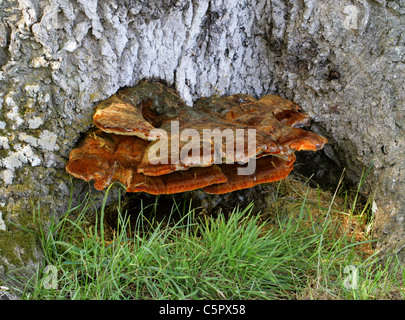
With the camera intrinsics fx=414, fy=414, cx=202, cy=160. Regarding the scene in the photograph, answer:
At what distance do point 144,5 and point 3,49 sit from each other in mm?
1002

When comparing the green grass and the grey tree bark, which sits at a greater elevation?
the grey tree bark

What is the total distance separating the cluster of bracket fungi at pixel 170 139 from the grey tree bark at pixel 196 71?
0.78ft

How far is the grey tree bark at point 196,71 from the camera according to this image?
2723 mm

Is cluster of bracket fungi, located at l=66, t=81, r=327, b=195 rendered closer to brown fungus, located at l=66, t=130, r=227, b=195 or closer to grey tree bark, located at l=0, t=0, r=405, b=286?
brown fungus, located at l=66, t=130, r=227, b=195

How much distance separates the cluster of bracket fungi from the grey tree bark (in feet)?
0.78

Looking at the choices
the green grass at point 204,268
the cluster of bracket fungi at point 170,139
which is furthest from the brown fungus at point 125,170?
the green grass at point 204,268

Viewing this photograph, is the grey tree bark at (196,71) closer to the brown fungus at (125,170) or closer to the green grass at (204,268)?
the green grass at (204,268)

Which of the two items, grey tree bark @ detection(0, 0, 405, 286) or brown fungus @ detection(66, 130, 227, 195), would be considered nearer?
brown fungus @ detection(66, 130, 227, 195)

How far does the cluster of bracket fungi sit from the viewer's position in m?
2.53

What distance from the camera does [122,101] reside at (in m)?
2.85

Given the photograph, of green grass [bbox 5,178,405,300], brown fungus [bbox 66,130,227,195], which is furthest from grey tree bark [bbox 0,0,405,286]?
brown fungus [bbox 66,130,227,195]

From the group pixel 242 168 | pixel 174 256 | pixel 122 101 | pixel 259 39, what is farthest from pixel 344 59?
pixel 174 256

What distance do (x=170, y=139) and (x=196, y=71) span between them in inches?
41.5

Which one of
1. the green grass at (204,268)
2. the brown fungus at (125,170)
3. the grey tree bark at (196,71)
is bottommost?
the green grass at (204,268)
